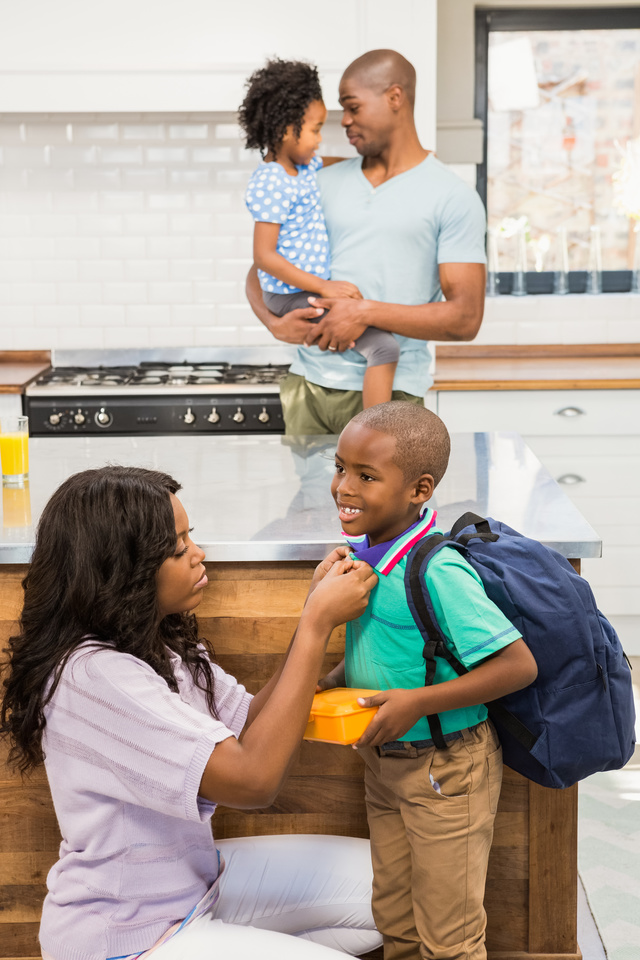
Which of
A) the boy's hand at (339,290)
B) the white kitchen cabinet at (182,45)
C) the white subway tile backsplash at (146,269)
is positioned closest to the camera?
the boy's hand at (339,290)

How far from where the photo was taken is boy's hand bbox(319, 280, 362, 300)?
2457 millimetres

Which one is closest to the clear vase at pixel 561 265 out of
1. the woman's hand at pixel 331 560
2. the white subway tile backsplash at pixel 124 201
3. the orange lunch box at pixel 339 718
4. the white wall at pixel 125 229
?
the white wall at pixel 125 229

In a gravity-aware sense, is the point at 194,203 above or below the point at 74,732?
above

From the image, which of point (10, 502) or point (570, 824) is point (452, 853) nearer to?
point (570, 824)

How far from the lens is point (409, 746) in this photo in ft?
4.92

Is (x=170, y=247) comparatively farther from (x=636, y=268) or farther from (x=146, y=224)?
(x=636, y=268)

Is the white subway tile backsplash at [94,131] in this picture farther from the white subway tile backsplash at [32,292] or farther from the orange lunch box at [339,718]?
the orange lunch box at [339,718]

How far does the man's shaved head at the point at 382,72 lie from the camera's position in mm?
2350

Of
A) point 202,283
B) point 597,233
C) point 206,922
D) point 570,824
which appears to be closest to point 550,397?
point 597,233

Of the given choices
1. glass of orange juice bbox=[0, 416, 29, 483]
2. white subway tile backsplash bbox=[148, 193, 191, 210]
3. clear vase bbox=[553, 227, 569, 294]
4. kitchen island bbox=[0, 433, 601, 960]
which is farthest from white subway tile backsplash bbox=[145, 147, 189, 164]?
kitchen island bbox=[0, 433, 601, 960]

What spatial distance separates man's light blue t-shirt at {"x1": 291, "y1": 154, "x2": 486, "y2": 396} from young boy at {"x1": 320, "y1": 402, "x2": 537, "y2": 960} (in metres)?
1.03

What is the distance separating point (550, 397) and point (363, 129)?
1620 millimetres

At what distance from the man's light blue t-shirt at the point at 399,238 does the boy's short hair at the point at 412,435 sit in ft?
3.47

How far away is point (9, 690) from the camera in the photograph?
137 centimetres
